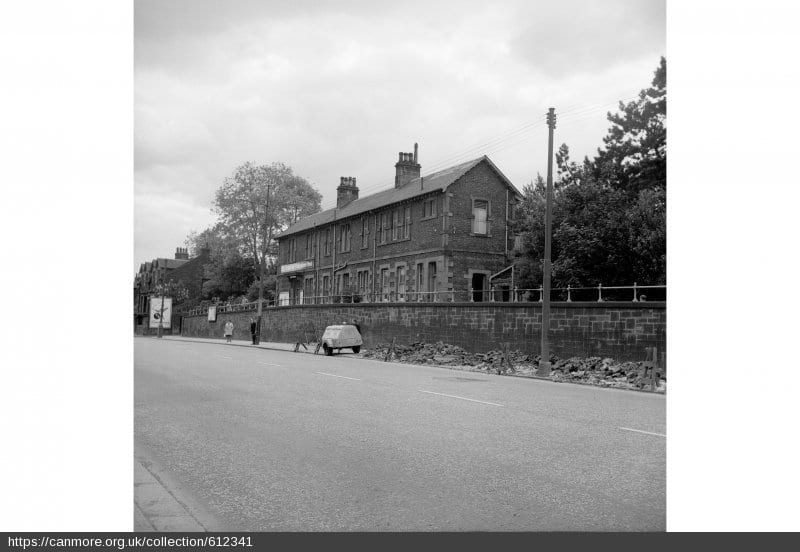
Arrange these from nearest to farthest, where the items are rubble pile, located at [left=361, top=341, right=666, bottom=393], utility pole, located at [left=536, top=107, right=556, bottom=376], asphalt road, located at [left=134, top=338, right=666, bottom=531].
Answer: asphalt road, located at [left=134, top=338, right=666, bottom=531], rubble pile, located at [left=361, top=341, right=666, bottom=393], utility pole, located at [left=536, top=107, right=556, bottom=376]

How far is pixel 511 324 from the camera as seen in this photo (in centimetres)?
2600

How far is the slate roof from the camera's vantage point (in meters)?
35.0

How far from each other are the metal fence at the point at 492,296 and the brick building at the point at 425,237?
0.11 m

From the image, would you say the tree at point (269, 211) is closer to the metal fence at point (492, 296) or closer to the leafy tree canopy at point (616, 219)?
the metal fence at point (492, 296)

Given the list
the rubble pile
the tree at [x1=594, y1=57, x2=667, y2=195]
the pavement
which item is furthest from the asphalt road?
the tree at [x1=594, y1=57, x2=667, y2=195]

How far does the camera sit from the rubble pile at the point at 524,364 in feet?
59.2

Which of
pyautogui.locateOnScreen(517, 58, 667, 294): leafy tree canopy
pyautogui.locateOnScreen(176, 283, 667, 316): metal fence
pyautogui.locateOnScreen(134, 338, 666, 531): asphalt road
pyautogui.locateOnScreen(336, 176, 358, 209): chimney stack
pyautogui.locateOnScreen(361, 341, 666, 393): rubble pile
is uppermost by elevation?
pyautogui.locateOnScreen(336, 176, 358, 209): chimney stack

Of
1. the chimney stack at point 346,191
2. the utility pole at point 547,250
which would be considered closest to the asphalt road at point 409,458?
the utility pole at point 547,250

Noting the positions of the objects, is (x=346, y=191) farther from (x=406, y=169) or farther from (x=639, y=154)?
(x=639, y=154)

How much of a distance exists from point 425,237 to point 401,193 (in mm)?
4328

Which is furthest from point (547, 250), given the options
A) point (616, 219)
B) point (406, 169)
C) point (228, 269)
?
point (228, 269)

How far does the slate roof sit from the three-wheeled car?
8.01 m

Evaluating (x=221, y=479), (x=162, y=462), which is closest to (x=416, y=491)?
(x=221, y=479)

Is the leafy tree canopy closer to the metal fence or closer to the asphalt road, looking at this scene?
the metal fence
